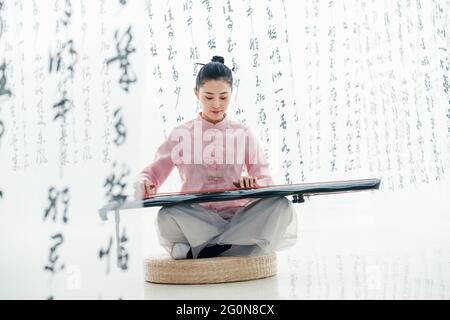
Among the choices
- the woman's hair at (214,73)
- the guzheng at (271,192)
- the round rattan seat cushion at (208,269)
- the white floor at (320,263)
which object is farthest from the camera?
the woman's hair at (214,73)

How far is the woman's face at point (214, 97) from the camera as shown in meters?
1.49

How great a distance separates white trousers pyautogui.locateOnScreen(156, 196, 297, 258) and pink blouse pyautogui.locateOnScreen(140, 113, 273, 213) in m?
0.06

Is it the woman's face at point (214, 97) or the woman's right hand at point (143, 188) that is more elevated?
the woman's face at point (214, 97)

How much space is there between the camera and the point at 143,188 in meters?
1.43

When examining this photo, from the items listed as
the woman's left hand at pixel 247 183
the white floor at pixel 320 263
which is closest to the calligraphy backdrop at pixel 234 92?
the white floor at pixel 320 263

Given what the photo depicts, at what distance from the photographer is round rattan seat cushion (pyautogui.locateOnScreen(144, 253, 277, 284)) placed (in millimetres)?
1368

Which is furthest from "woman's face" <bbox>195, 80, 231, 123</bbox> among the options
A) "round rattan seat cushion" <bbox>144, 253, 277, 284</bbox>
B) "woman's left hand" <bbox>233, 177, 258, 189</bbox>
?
"round rattan seat cushion" <bbox>144, 253, 277, 284</bbox>

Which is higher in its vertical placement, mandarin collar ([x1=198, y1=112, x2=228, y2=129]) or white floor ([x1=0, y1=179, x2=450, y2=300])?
mandarin collar ([x1=198, y1=112, x2=228, y2=129])

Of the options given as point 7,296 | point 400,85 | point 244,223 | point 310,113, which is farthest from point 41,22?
point 400,85

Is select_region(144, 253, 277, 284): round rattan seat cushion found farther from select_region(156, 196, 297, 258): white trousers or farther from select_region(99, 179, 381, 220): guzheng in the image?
select_region(99, 179, 381, 220): guzheng

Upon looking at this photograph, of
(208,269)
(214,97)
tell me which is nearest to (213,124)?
(214,97)

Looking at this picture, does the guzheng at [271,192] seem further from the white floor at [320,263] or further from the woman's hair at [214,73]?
the woman's hair at [214,73]

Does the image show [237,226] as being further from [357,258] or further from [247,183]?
[357,258]

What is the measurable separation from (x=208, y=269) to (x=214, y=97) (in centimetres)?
44
